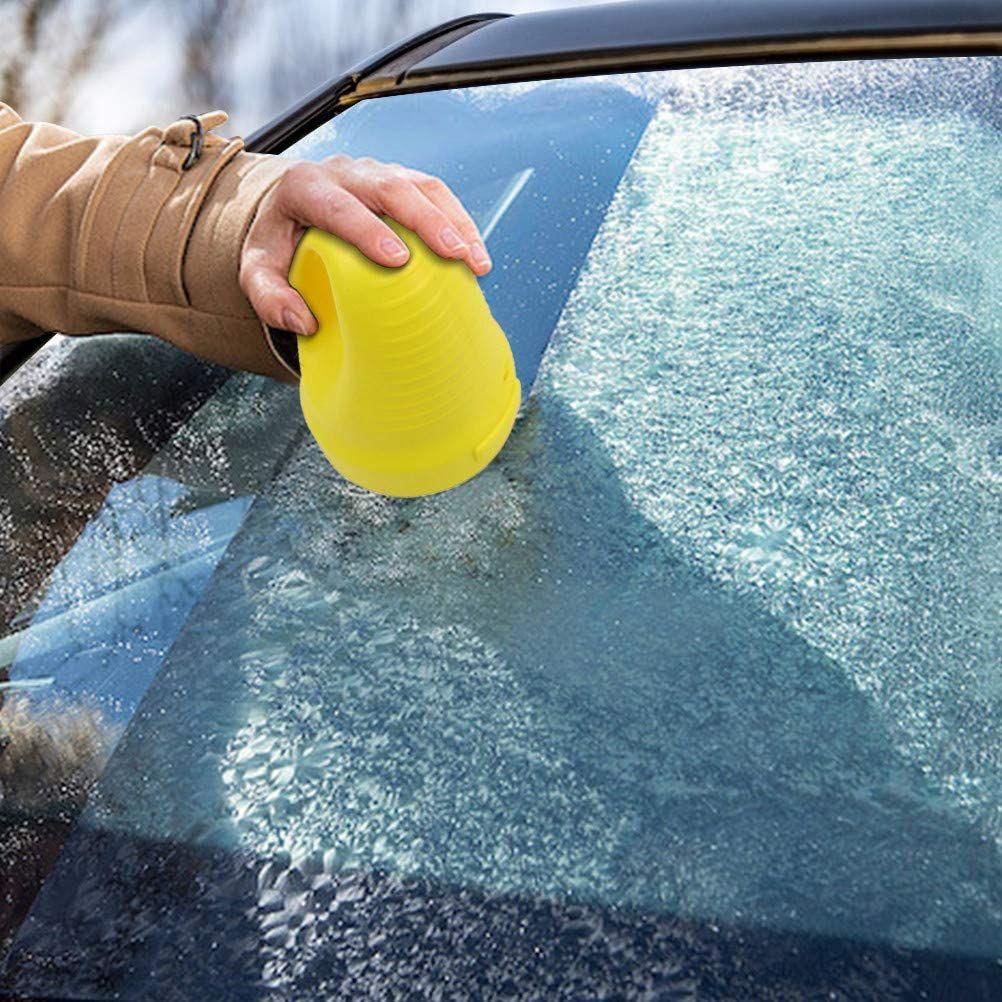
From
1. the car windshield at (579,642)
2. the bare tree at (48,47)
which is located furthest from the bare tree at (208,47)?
the car windshield at (579,642)

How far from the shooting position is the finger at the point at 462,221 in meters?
0.91

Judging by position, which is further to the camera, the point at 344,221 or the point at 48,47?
the point at 48,47

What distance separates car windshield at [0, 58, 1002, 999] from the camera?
69 cm

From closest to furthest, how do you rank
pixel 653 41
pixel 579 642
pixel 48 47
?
pixel 579 642, pixel 653 41, pixel 48 47

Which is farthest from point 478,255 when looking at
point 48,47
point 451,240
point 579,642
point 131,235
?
point 48,47

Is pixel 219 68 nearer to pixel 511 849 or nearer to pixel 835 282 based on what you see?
pixel 835 282

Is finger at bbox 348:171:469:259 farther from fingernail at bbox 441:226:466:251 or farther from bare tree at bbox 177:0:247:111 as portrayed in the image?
bare tree at bbox 177:0:247:111

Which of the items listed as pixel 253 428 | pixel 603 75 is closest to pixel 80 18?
pixel 603 75

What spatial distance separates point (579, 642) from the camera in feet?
2.72

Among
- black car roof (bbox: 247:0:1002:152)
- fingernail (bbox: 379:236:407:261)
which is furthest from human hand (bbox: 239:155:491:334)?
black car roof (bbox: 247:0:1002:152)

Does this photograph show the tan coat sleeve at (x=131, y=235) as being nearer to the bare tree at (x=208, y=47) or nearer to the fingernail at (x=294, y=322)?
the fingernail at (x=294, y=322)

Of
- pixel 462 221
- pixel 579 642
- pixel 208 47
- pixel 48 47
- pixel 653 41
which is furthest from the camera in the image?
pixel 208 47

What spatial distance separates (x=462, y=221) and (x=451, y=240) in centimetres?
5

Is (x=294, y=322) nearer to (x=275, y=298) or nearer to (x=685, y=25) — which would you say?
(x=275, y=298)
